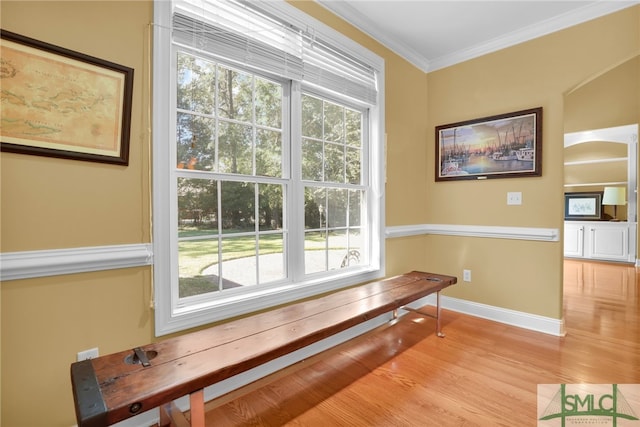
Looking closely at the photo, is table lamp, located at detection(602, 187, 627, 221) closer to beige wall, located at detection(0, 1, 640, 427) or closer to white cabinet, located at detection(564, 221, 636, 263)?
white cabinet, located at detection(564, 221, 636, 263)

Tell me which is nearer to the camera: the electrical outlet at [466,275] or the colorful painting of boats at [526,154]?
the colorful painting of boats at [526,154]

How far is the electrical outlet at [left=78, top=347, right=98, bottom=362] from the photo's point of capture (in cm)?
144

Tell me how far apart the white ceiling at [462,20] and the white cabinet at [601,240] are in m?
5.17

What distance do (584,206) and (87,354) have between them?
8274mm

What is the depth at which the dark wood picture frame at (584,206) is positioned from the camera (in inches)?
244

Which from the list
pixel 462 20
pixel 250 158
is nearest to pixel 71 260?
pixel 250 158

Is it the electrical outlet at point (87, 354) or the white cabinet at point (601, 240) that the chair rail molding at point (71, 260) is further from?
the white cabinet at point (601, 240)

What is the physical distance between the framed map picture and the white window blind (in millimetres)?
484

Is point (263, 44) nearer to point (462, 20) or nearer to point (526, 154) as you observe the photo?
point (462, 20)

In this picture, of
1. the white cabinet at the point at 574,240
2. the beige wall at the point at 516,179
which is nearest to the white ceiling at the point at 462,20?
the beige wall at the point at 516,179

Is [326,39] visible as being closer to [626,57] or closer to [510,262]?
[626,57]

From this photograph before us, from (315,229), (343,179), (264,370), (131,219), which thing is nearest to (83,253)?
(131,219)

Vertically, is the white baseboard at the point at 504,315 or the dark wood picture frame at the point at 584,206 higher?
the dark wood picture frame at the point at 584,206

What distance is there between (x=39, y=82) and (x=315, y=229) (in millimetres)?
1836
